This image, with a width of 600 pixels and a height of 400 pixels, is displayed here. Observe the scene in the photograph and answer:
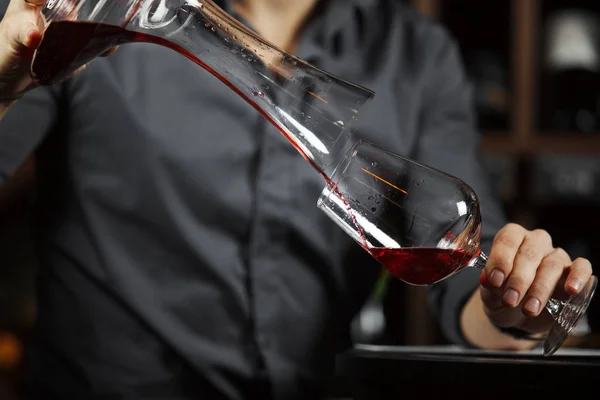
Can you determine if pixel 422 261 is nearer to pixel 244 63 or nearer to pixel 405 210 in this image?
pixel 405 210

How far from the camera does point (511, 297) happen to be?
589 mm

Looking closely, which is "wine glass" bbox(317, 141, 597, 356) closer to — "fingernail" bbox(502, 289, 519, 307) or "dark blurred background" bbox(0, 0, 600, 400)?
"fingernail" bbox(502, 289, 519, 307)

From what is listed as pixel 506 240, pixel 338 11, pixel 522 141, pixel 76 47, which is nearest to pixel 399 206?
pixel 506 240

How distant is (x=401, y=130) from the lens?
1081 millimetres

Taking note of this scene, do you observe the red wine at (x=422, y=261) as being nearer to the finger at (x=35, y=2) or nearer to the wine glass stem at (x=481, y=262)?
the wine glass stem at (x=481, y=262)

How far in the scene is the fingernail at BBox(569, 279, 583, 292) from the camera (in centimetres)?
57

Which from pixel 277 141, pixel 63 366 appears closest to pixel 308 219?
pixel 277 141

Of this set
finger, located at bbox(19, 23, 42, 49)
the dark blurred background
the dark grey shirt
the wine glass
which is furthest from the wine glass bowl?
the dark blurred background

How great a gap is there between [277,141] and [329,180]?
0.43 m

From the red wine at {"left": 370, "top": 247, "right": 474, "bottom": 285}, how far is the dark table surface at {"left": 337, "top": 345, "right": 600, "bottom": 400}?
0.07m

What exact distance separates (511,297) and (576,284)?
50 mm

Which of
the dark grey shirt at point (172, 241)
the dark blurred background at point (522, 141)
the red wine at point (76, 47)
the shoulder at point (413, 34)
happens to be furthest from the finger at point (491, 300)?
the dark blurred background at point (522, 141)

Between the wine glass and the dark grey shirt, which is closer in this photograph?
the wine glass

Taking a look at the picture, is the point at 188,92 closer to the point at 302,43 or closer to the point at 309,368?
the point at 302,43
